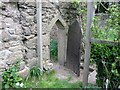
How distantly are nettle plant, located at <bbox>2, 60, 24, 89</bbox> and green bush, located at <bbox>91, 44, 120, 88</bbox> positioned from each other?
1677mm

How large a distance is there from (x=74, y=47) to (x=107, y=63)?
7.37 feet

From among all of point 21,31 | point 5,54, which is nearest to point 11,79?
point 5,54

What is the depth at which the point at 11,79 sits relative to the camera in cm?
406

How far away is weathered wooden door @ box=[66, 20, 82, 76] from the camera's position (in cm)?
544

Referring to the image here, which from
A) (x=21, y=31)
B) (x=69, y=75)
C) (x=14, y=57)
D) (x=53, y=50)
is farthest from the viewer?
(x=53, y=50)

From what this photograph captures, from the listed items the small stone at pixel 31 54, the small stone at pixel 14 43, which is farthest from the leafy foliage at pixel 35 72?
the small stone at pixel 14 43

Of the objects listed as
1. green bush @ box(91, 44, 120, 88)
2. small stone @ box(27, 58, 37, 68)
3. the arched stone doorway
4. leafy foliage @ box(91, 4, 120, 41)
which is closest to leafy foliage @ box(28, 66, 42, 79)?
small stone @ box(27, 58, 37, 68)

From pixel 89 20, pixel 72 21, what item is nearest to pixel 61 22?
pixel 72 21

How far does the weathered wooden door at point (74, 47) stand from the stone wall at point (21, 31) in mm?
744

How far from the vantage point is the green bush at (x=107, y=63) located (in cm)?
341

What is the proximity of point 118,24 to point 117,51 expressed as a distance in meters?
0.49

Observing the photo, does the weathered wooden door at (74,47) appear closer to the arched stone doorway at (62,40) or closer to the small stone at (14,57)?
the arched stone doorway at (62,40)

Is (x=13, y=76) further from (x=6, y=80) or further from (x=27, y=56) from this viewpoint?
(x=27, y=56)

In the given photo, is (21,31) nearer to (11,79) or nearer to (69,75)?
(11,79)
